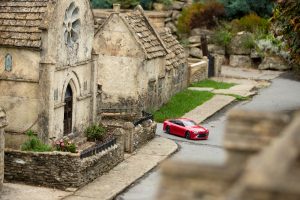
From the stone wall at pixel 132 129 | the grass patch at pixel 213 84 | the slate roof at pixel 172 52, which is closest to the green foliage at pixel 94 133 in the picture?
the stone wall at pixel 132 129

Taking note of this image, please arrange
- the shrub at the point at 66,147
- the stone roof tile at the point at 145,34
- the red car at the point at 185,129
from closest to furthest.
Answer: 1. the shrub at the point at 66,147
2. the red car at the point at 185,129
3. the stone roof tile at the point at 145,34

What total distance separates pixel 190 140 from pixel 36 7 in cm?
1063

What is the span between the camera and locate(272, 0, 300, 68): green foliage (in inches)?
1298

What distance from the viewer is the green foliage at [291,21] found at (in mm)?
32969

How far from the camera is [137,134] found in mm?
31141

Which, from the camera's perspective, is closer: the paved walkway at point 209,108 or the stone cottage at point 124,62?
the stone cottage at point 124,62

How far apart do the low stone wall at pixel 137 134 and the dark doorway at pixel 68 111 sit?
92.6 inches

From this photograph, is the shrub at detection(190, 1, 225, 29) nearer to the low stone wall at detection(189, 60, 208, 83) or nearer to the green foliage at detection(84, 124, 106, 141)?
the low stone wall at detection(189, 60, 208, 83)

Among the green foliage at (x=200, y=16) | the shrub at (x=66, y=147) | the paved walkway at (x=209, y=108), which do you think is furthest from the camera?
the green foliage at (x=200, y=16)

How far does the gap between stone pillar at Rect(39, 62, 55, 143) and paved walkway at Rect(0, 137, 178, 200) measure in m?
2.76

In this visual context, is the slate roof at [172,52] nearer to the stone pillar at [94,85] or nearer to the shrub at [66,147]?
the stone pillar at [94,85]

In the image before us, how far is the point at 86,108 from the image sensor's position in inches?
1228

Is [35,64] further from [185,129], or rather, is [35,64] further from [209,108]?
[209,108]

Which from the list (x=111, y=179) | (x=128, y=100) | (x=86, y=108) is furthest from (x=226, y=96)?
(x=111, y=179)
